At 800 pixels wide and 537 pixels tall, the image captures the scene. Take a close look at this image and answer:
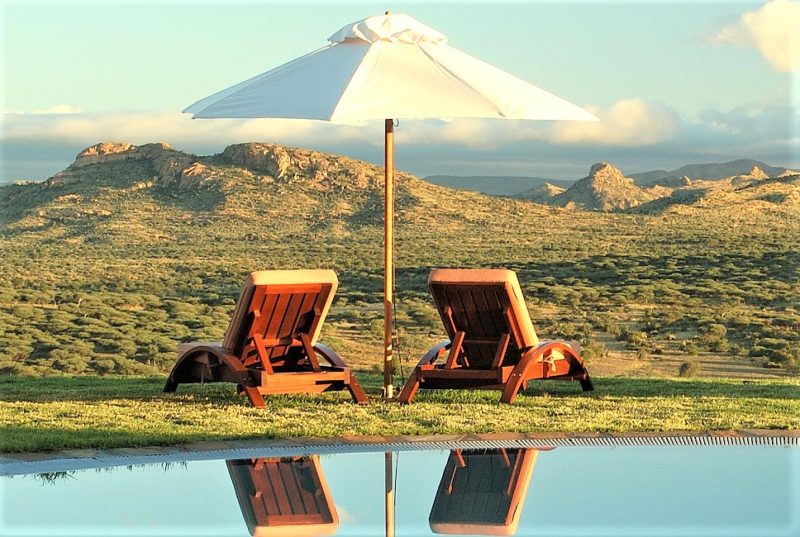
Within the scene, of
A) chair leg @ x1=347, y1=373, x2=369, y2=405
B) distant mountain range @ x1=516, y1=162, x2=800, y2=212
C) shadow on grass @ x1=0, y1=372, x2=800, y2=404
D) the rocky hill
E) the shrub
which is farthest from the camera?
distant mountain range @ x1=516, y1=162, x2=800, y2=212

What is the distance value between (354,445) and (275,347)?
5.28 ft

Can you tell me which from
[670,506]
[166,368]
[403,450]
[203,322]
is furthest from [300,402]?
[203,322]

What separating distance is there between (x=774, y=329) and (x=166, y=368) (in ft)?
44.6

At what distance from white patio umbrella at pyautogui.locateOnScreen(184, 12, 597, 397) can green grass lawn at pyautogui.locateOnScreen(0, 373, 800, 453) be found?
721mm

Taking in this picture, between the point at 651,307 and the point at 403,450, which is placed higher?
the point at 403,450

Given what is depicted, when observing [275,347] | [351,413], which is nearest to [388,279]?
[275,347]

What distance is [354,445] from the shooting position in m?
5.93

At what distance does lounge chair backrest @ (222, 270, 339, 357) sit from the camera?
700 cm

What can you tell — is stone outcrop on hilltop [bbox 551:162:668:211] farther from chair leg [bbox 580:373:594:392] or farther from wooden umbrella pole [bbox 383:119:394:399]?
wooden umbrella pole [bbox 383:119:394:399]

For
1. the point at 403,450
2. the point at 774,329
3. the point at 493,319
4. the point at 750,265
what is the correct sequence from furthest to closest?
the point at 750,265 < the point at 774,329 < the point at 493,319 < the point at 403,450

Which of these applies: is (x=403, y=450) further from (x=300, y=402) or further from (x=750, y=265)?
(x=750, y=265)

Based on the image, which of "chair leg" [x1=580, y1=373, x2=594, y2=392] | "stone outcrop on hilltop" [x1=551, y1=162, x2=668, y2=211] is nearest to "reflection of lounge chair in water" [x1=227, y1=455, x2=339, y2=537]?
"chair leg" [x1=580, y1=373, x2=594, y2=392]

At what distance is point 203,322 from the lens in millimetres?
29031

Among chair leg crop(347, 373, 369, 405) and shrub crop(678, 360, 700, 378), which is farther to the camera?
shrub crop(678, 360, 700, 378)
